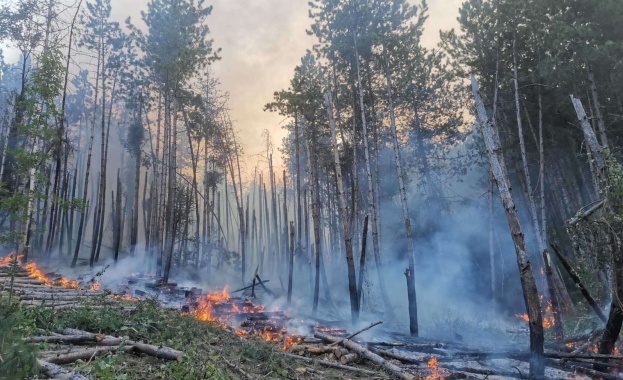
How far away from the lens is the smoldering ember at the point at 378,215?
7.59 meters

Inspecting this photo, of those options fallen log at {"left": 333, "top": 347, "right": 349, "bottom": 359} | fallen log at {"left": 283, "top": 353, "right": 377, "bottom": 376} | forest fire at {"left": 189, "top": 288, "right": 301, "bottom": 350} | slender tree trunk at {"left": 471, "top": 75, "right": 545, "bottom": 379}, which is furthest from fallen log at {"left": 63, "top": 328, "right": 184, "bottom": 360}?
slender tree trunk at {"left": 471, "top": 75, "right": 545, "bottom": 379}

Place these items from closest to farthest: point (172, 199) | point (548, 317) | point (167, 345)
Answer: point (167, 345) < point (548, 317) < point (172, 199)

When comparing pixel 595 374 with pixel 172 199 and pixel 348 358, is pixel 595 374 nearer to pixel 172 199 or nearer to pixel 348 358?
pixel 348 358

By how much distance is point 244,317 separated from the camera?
1486 cm

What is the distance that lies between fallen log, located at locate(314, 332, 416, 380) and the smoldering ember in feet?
0.17

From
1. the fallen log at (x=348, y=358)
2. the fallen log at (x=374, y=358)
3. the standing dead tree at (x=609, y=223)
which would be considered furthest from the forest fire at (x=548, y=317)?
the fallen log at (x=348, y=358)

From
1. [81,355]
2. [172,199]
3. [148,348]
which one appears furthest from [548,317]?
[172,199]

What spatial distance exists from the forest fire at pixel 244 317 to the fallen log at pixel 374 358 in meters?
1.46

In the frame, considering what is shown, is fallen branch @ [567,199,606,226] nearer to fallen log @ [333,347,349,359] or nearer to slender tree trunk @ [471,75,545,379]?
slender tree trunk @ [471,75,545,379]

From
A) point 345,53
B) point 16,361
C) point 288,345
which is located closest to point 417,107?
point 345,53

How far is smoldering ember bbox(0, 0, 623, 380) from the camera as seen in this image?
759cm

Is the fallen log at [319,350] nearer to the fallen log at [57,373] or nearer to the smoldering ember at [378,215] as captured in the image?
the smoldering ember at [378,215]

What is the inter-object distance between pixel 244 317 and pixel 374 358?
A: 25.5ft

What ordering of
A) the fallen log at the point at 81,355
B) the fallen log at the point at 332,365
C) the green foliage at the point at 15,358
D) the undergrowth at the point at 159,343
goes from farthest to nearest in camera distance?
the fallen log at the point at 332,365 < the undergrowth at the point at 159,343 < the fallen log at the point at 81,355 < the green foliage at the point at 15,358
